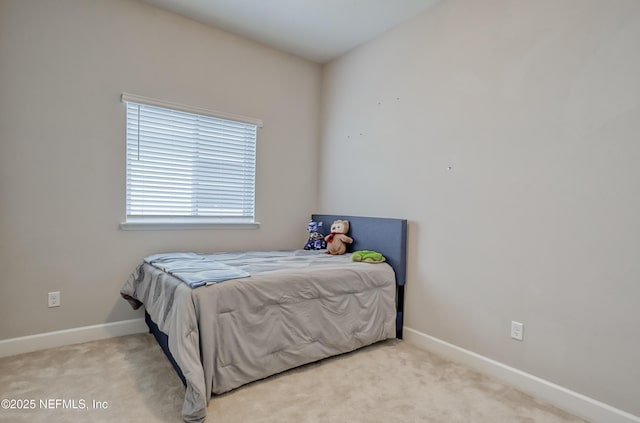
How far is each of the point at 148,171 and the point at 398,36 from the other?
243 cm

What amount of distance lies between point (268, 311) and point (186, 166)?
1.65 meters

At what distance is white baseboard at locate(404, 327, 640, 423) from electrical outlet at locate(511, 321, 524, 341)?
0.66 ft

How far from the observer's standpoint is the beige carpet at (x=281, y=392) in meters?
1.69

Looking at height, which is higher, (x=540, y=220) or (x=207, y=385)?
(x=540, y=220)

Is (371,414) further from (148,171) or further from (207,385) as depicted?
(148,171)

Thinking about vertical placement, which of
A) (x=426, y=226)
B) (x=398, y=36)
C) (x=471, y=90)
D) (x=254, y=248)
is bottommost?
(x=254, y=248)

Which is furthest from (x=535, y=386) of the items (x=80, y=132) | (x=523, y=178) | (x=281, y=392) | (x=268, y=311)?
(x=80, y=132)

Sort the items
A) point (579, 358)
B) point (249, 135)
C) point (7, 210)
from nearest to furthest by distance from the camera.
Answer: point (579, 358)
point (7, 210)
point (249, 135)

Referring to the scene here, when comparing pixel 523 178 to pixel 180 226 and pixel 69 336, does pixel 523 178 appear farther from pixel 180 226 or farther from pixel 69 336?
pixel 69 336

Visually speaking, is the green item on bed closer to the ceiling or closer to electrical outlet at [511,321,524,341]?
electrical outlet at [511,321,524,341]

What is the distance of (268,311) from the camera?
2.03 meters

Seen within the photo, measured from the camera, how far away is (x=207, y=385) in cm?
175

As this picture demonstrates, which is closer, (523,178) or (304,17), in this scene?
(523,178)

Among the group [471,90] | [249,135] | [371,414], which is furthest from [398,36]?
[371,414]
